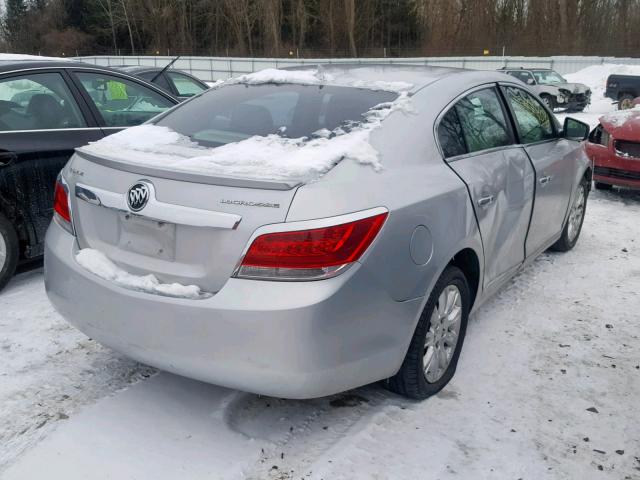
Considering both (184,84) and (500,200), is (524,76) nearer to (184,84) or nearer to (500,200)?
(184,84)

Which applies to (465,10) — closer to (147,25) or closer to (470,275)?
(147,25)

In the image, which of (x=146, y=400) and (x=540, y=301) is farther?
(x=540, y=301)

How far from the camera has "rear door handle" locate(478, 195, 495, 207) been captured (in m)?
3.29

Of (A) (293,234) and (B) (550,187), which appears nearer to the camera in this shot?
(A) (293,234)

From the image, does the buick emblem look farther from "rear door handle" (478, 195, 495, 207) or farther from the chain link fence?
the chain link fence

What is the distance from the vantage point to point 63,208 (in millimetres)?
3025

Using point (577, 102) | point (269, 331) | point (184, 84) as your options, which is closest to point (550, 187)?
point (269, 331)

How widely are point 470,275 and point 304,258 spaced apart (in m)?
1.39

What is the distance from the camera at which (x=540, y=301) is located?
4395mm

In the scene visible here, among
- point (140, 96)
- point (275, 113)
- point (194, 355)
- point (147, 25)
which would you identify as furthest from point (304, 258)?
point (147, 25)

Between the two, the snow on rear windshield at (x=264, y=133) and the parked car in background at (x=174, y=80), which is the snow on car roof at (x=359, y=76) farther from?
the parked car in background at (x=174, y=80)

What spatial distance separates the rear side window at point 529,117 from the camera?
414cm

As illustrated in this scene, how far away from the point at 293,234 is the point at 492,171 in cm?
157

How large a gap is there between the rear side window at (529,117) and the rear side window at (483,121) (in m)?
0.23
